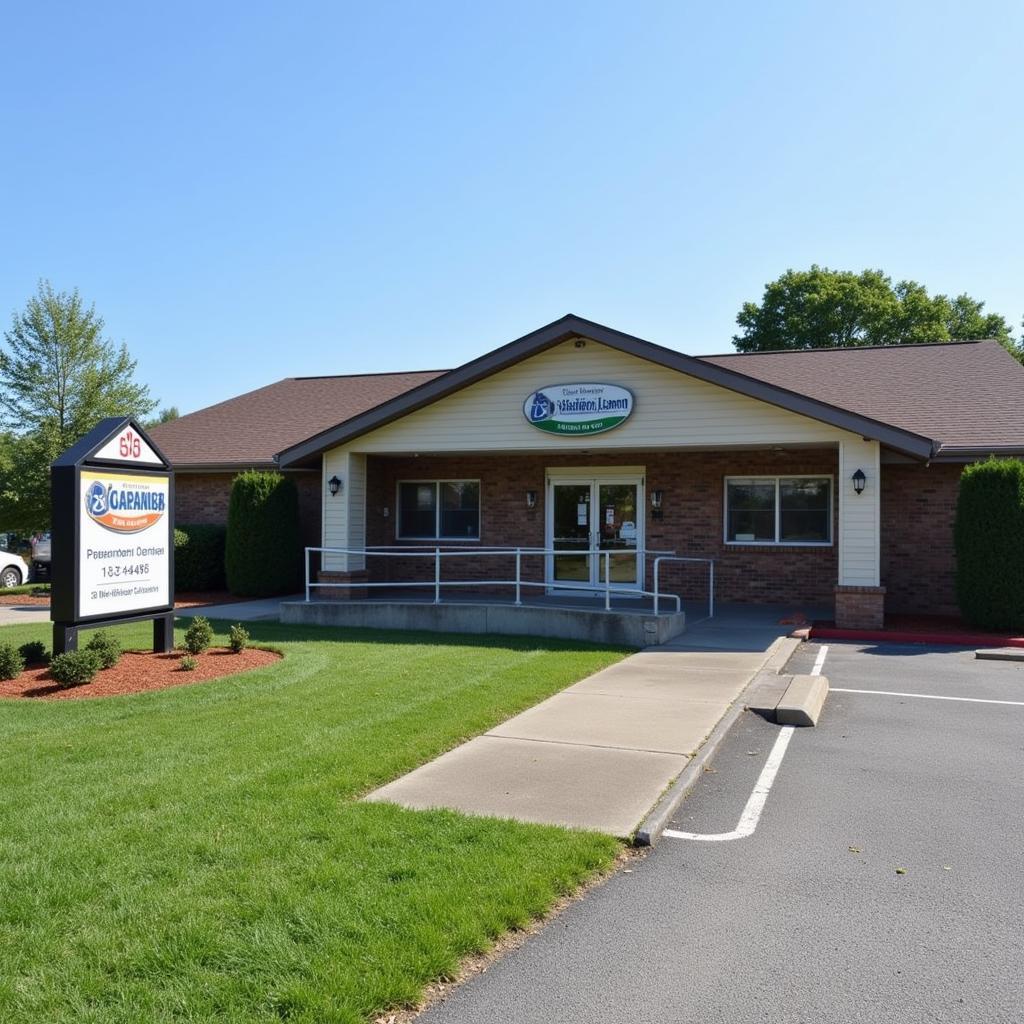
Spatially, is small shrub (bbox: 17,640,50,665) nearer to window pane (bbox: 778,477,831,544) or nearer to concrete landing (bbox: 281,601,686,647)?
concrete landing (bbox: 281,601,686,647)

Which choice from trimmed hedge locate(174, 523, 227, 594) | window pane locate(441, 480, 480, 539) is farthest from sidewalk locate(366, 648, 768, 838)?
trimmed hedge locate(174, 523, 227, 594)

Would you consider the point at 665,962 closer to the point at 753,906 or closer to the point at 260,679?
the point at 753,906

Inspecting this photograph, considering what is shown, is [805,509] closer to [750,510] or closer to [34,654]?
[750,510]

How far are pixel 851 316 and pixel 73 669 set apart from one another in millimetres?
39624

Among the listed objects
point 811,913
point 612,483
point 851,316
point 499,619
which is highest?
point 851,316

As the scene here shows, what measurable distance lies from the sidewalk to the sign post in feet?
15.9

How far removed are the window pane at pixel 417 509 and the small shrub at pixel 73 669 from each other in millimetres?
10336

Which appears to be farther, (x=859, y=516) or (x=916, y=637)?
(x=859, y=516)

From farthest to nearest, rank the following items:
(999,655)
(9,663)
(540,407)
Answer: (540,407) < (999,655) < (9,663)

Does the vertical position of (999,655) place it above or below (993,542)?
below

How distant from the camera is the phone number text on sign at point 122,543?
31.0 ft

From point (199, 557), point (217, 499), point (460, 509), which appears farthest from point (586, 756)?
point (217, 499)

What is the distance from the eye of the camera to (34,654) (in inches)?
379

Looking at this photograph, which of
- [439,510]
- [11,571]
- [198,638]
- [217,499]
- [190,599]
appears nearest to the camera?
[198,638]
